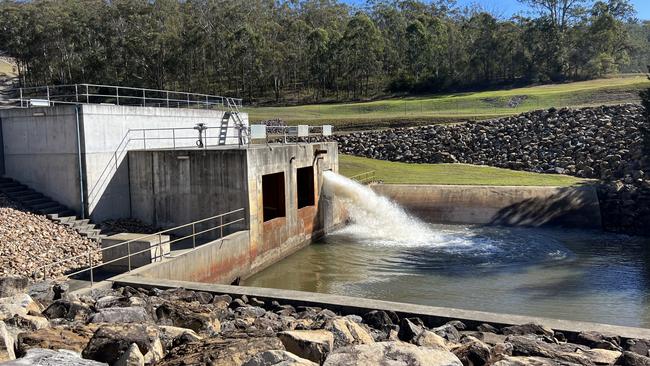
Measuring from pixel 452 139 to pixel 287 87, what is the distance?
48644 millimetres

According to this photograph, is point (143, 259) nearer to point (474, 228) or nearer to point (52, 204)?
point (52, 204)

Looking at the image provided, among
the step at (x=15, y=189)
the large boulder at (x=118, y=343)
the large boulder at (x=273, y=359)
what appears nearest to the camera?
the large boulder at (x=273, y=359)

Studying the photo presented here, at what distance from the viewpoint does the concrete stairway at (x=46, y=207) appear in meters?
17.6

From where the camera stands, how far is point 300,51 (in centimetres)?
8062

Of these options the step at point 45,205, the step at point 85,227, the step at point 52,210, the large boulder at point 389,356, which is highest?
the step at point 45,205

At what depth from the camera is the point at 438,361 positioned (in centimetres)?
624

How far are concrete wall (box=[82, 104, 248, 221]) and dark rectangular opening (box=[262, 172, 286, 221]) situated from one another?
4034mm

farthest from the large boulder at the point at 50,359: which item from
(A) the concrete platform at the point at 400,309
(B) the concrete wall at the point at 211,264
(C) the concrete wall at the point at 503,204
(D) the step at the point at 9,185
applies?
(C) the concrete wall at the point at 503,204

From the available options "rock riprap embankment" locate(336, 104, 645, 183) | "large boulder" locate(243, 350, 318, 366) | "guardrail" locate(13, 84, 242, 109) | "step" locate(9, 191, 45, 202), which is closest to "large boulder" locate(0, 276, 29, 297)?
"large boulder" locate(243, 350, 318, 366)

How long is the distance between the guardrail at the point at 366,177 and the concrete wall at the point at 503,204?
159cm

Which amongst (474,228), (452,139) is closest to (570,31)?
(452,139)

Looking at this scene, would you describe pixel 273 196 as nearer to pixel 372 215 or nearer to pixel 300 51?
pixel 372 215

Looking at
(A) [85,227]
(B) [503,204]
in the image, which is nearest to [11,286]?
(A) [85,227]

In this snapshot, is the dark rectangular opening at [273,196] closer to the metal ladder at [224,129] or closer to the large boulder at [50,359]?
the metal ladder at [224,129]
